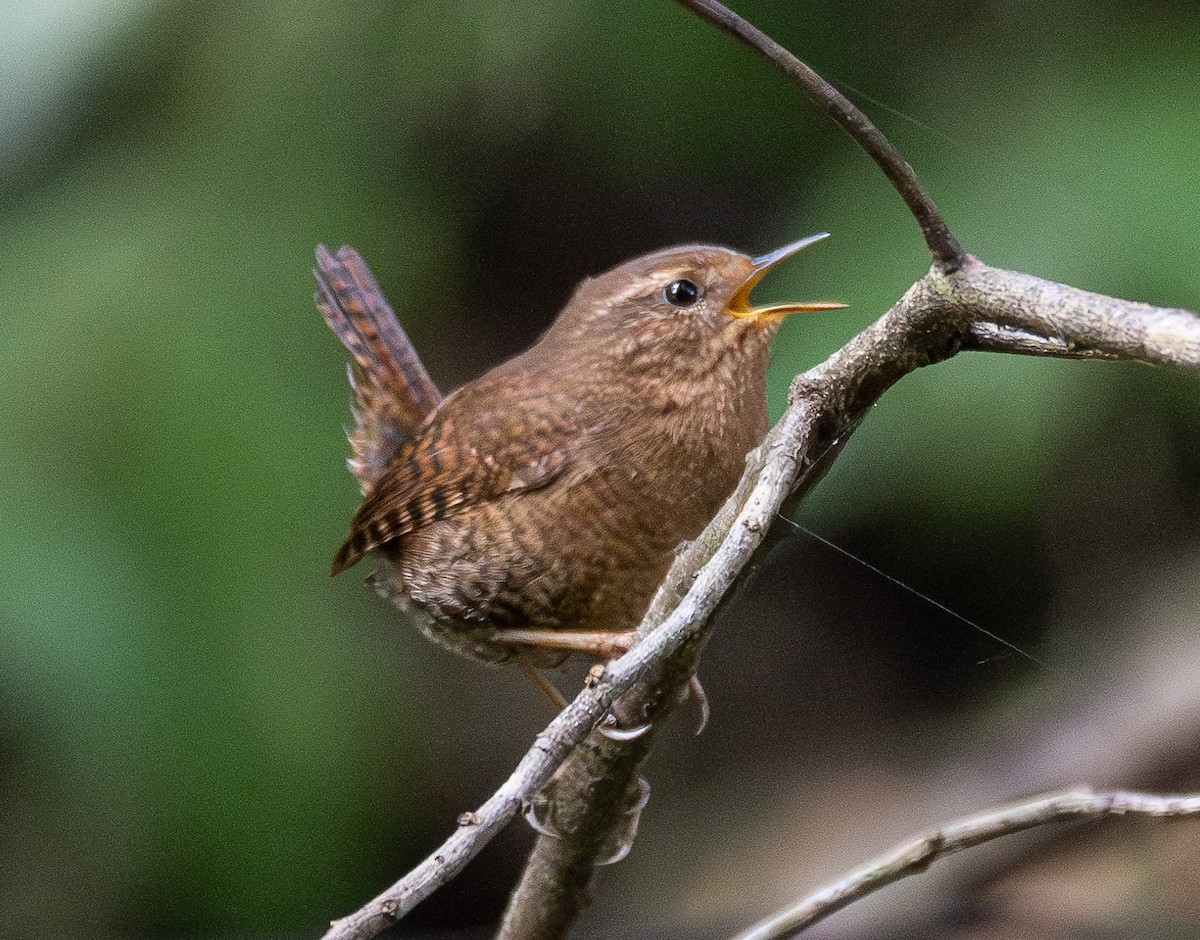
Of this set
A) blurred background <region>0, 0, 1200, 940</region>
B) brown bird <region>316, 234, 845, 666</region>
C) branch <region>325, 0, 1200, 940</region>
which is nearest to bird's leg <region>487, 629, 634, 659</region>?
brown bird <region>316, 234, 845, 666</region>

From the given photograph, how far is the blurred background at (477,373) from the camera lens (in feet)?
3.78

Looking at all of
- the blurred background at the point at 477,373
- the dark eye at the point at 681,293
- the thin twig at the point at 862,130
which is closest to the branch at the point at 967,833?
the blurred background at the point at 477,373

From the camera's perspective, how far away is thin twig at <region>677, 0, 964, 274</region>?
960mm

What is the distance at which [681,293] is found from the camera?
1.49 meters

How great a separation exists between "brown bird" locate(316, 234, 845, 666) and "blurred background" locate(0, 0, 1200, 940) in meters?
0.05

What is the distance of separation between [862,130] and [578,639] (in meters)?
0.79

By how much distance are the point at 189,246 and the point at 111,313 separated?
0.16 meters

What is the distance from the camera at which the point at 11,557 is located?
1.91 m

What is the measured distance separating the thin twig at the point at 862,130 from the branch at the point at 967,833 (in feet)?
1.68

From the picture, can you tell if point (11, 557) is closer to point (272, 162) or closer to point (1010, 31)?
point (272, 162)

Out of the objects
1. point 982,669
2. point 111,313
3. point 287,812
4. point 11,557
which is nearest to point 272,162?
point 111,313

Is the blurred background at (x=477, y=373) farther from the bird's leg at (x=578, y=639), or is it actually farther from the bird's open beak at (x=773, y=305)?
the bird's leg at (x=578, y=639)

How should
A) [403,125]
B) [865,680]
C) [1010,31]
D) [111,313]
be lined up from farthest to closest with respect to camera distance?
[111,313], [403,125], [865,680], [1010,31]

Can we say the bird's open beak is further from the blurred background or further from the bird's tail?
the bird's tail
